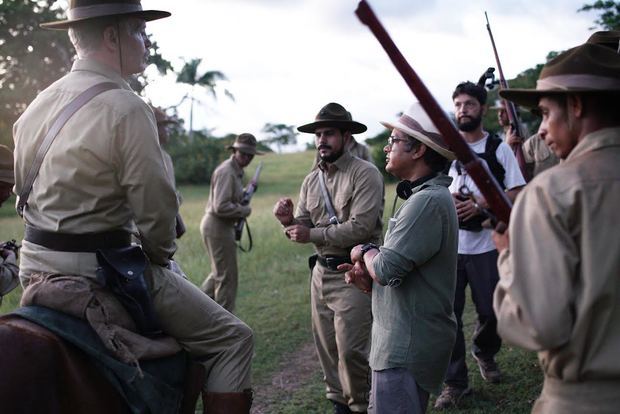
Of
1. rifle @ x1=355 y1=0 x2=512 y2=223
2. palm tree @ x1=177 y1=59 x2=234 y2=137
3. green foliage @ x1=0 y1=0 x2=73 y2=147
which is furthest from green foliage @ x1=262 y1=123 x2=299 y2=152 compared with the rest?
rifle @ x1=355 y1=0 x2=512 y2=223

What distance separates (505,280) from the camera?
2.56 metres

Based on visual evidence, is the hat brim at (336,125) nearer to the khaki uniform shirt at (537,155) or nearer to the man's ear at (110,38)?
the khaki uniform shirt at (537,155)

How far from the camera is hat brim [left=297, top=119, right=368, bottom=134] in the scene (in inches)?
247

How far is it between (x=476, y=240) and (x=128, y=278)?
12.8 ft

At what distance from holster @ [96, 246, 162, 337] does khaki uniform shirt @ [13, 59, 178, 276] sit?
0.33 feet

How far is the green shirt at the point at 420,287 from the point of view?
13.3ft

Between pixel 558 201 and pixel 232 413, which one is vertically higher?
pixel 558 201

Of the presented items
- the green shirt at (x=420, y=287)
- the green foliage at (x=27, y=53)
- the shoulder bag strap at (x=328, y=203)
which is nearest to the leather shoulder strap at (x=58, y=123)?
the green shirt at (x=420, y=287)

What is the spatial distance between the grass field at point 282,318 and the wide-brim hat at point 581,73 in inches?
168

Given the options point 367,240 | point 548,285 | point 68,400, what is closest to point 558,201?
point 548,285

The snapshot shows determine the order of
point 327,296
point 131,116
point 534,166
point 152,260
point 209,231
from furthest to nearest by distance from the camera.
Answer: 1. point 209,231
2. point 534,166
3. point 327,296
4. point 152,260
5. point 131,116

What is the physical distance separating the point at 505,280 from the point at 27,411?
2.38 meters

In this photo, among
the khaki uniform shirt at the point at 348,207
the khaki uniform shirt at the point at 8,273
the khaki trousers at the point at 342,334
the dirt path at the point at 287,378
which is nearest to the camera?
the khaki uniform shirt at the point at 8,273

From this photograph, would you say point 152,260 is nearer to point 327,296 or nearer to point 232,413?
point 232,413
